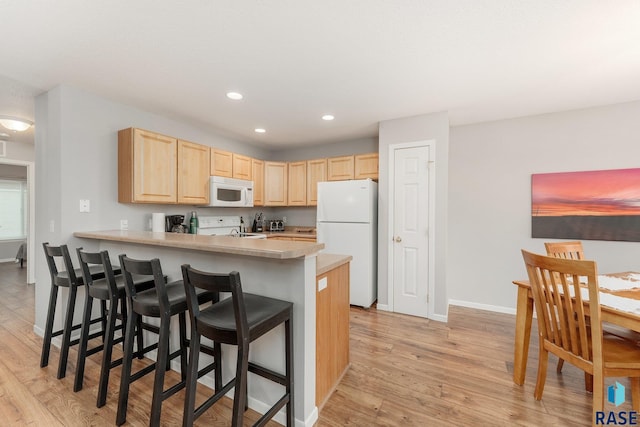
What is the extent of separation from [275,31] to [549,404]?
9.99 ft

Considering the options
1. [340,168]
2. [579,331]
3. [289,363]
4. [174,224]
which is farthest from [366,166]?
[289,363]

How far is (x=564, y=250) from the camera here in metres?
2.31

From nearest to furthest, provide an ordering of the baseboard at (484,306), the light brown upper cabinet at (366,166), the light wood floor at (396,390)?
the light wood floor at (396,390) < the baseboard at (484,306) < the light brown upper cabinet at (366,166)

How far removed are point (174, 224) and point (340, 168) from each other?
2448 millimetres

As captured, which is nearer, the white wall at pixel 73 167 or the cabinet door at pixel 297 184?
the white wall at pixel 73 167

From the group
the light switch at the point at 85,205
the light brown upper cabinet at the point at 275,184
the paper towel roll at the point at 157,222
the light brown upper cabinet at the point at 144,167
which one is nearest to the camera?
the light switch at the point at 85,205

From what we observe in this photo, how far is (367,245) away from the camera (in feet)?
11.3

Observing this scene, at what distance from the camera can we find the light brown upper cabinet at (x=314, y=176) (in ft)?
14.1

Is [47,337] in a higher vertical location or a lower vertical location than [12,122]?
lower

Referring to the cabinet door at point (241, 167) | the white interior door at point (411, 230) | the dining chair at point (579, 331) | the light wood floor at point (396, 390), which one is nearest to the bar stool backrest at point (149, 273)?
the light wood floor at point (396, 390)

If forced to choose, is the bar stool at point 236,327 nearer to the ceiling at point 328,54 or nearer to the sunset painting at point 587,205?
the ceiling at point 328,54

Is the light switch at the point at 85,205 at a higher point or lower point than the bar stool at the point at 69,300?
higher

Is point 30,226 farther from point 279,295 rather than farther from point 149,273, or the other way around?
point 279,295

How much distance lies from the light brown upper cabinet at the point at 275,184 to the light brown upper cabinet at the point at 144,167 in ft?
5.49
